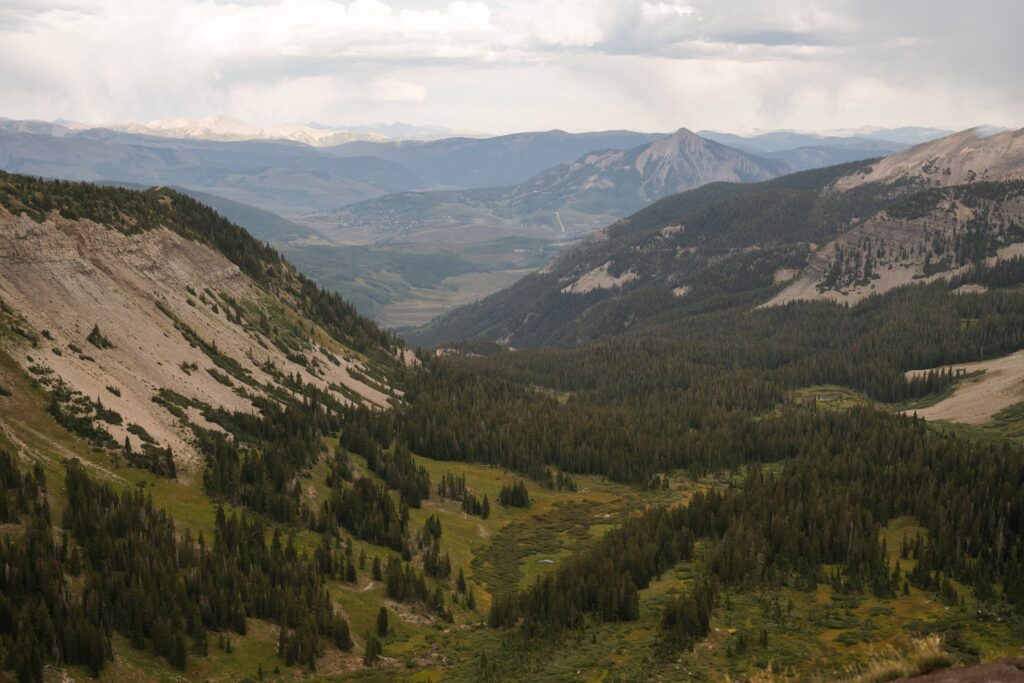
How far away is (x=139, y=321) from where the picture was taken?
5704 inches

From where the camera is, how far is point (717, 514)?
11906 cm

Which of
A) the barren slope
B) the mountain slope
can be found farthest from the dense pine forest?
the barren slope

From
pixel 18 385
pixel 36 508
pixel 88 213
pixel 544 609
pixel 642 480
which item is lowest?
pixel 642 480

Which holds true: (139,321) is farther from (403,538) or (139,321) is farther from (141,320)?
(403,538)

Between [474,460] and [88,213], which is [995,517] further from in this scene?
[88,213]

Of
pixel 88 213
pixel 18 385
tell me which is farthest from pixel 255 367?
pixel 18 385

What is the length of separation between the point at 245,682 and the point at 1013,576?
7149 centimetres

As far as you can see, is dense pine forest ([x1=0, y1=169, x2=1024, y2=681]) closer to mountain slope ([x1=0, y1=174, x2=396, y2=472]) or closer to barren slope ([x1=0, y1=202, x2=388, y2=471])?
mountain slope ([x1=0, y1=174, x2=396, y2=472])

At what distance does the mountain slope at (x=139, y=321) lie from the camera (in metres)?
114

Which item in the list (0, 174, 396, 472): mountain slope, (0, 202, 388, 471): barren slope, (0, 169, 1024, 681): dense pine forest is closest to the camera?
(0, 169, 1024, 681): dense pine forest

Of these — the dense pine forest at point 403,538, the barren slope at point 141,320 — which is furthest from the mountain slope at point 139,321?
the dense pine forest at point 403,538

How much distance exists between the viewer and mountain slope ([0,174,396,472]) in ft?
373

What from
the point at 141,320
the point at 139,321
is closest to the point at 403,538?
the point at 139,321

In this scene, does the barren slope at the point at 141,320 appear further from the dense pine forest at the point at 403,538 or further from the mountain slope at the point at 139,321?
the dense pine forest at the point at 403,538
